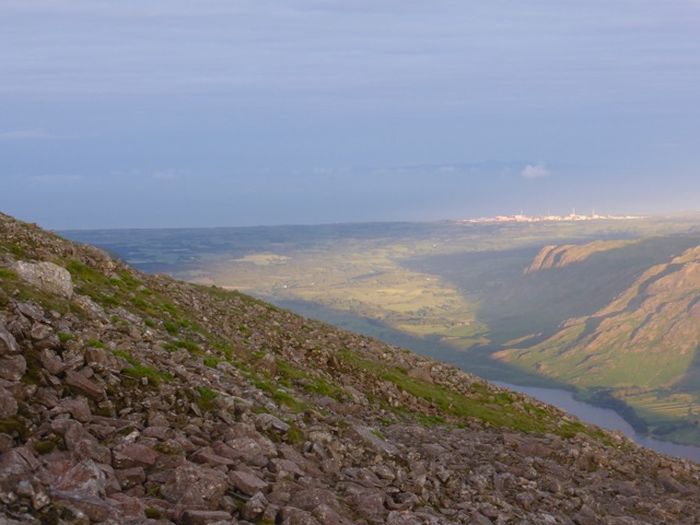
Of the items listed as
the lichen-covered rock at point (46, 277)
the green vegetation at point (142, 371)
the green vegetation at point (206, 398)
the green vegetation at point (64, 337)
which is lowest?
the green vegetation at point (206, 398)

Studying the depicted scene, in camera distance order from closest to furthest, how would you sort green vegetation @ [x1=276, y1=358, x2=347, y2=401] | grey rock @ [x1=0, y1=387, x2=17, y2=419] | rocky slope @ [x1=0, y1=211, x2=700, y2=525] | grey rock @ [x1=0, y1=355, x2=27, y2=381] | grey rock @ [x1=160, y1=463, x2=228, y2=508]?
1. grey rock @ [x1=160, y1=463, x2=228, y2=508]
2. rocky slope @ [x1=0, y1=211, x2=700, y2=525]
3. grey rock @ [x1=0, y1=387, x2=17, y2=419]
4. grey rock @ [x1=0, y1=355, x2=27, y2=381]
5. green vegetation @ [x1=276, y1=358, x2=347, y2=401]

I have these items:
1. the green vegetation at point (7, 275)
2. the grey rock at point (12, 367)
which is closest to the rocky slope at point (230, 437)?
the grey rock at point (12, 367)

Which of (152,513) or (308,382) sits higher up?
(152,513)

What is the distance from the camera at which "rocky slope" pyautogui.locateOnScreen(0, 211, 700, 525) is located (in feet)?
58.1

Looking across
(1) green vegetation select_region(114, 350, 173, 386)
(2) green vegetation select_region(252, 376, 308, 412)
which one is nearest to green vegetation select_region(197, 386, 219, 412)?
(1) green vegetation select_region(114, 350, 173, 386)

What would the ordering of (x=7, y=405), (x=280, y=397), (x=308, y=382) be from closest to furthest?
(x=7, y=405) < (x=280, y=397) < (x=308, y=382)

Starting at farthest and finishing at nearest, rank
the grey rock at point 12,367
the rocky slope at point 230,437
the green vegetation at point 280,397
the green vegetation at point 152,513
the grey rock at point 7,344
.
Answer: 1. the green vegetation at point 280,397
2. the grey rock at point 7,344
3. the grey rock at point 12,367
4. the rocky slope at point 230,437
5. the green vegetation at point 152,513

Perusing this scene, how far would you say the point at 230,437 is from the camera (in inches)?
865

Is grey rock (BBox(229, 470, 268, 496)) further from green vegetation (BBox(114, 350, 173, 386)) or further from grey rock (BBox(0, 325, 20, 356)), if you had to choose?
grey rock (BBox(0, 325, 20, 356))

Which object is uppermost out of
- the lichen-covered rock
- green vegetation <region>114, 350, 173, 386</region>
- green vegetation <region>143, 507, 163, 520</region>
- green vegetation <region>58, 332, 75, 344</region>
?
the lichen-covered rock

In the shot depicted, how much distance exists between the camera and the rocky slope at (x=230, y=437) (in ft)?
58.1

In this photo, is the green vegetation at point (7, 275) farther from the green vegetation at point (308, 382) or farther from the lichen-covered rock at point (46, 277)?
the green vegetation at point (308, 382)

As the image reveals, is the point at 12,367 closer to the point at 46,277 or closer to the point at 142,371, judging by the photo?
the point at 142,371

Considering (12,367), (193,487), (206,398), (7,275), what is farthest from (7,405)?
(7,275)
